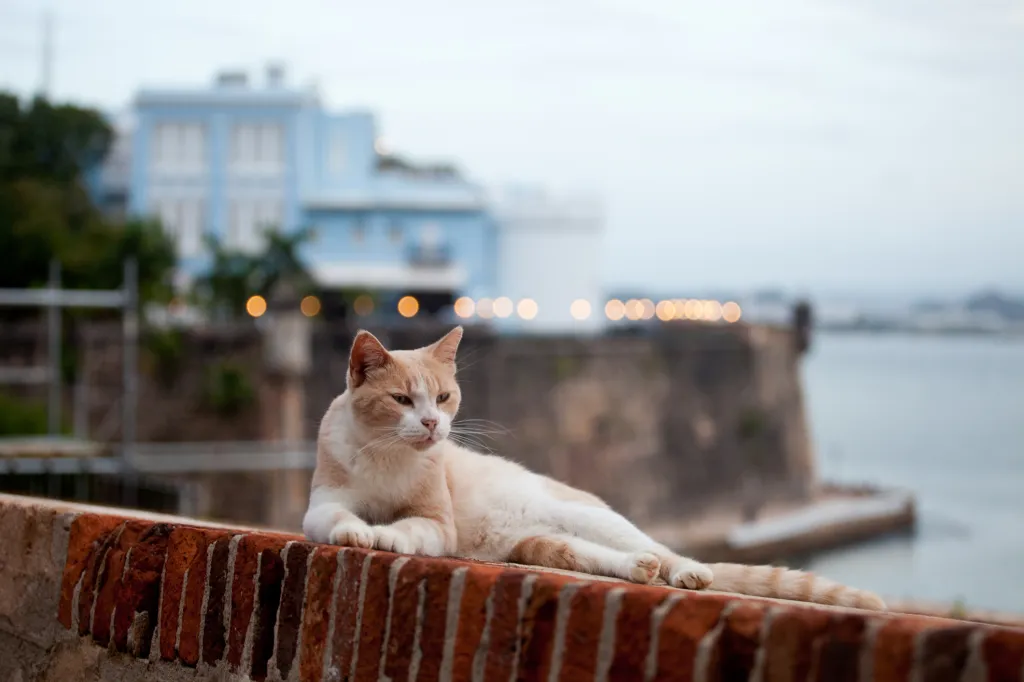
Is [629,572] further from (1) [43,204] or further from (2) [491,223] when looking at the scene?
(2) [491,223]

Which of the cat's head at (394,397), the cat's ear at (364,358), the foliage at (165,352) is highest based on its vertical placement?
the cat's ear at (364,358)

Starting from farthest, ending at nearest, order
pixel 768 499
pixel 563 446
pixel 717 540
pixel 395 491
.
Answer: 1. pixel 768 499
2. pixel 717 540
3. pixel 563 446
4. pixel 395 491

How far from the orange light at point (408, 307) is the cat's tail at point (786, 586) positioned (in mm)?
30781

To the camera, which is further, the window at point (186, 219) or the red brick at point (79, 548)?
the window at point (186, 219)

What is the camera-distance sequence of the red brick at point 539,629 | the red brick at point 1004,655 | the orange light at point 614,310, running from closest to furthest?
the red brick at point 1004,655, the red brick at point 539,629, the orange light at point 614,310

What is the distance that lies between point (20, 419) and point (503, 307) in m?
19.5

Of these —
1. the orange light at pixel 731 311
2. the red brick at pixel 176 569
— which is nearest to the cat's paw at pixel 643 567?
the red brick at pixel 176 569

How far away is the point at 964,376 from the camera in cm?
14562

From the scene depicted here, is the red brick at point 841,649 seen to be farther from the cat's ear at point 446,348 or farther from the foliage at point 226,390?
the foliage at point 226,390

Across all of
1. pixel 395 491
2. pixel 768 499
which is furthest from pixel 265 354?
pixel 395 491

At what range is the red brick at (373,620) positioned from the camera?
2.32 metres

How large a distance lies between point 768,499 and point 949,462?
36018mm

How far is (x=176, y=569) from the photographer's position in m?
2.79

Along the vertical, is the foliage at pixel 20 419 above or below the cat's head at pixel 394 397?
below
